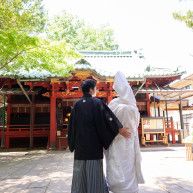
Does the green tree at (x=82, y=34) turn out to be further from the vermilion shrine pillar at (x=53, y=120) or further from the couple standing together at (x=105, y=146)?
the couple standing together at (x=105, y=146)

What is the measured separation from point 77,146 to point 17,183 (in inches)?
95.2

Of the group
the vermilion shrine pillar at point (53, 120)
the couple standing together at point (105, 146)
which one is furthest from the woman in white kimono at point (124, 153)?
the vermilion shrine pillar at point (53, 120)

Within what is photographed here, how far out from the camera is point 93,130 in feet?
7.52

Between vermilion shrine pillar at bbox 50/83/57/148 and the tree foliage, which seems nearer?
the tree foliage

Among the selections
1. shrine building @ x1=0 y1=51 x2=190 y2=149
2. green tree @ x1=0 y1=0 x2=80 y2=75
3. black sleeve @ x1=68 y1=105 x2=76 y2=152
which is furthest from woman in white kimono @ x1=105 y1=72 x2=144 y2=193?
shrine building @ x1=0 y1=51 x2=190 y2=149

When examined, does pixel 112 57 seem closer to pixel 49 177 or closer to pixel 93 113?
pixel 49 177

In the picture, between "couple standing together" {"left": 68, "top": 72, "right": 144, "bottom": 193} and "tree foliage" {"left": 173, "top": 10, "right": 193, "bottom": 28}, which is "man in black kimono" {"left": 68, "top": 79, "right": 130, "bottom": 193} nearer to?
"couple standing together" {"left": 68, "top": 72, "right": 144, "bottom": 193}

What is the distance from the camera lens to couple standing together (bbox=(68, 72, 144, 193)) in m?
2.21

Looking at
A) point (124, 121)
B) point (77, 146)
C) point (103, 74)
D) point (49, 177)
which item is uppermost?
point (103, 74)

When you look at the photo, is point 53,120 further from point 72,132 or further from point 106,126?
point 106,126

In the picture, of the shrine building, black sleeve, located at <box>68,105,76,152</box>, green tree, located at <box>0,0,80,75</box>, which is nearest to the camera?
black sleeve, located at <box>68,105,76,152</box>

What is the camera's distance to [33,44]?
6.24 m

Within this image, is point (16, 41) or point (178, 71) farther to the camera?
point (178, 71)

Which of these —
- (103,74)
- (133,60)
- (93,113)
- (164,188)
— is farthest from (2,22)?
(133,60)
